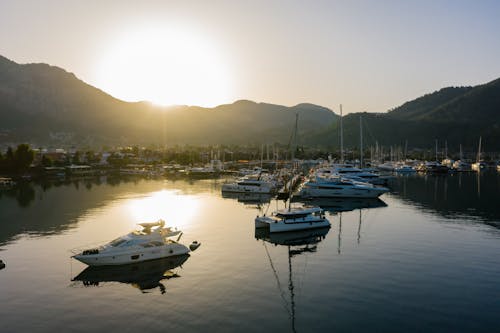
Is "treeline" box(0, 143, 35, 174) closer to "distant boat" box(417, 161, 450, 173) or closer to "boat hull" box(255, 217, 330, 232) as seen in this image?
"boat hull" box(255, 217, 330, 232)

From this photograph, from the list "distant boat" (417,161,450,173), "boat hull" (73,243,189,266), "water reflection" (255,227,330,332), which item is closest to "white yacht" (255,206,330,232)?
"water reflection" (255,227,330,332)

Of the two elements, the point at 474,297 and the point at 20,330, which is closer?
the point at 20,330

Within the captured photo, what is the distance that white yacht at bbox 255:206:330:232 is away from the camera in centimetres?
5288

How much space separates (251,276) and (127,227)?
30.4 metres

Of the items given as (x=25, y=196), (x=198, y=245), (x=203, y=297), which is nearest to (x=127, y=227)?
(x=198, y=245)

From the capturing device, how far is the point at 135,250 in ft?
129

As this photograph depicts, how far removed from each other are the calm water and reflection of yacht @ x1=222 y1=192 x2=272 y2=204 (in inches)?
736

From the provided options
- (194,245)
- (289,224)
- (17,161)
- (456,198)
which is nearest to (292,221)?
(289,224)

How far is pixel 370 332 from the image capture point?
24984 mm

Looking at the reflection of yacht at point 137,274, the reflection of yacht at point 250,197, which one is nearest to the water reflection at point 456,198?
the reflection of yacht at point 250,197

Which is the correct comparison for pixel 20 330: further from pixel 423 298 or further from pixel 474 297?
pixel 474 297

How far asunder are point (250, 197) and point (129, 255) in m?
55.0

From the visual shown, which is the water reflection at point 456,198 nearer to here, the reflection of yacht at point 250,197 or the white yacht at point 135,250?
the reflection of yacht at point 250,197

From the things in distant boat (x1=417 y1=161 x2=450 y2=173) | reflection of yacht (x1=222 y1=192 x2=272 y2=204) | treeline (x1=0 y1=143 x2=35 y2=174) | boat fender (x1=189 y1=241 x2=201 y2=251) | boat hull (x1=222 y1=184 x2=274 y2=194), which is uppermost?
treeline (x1=0 y1=143 x2=35 y2=174)
